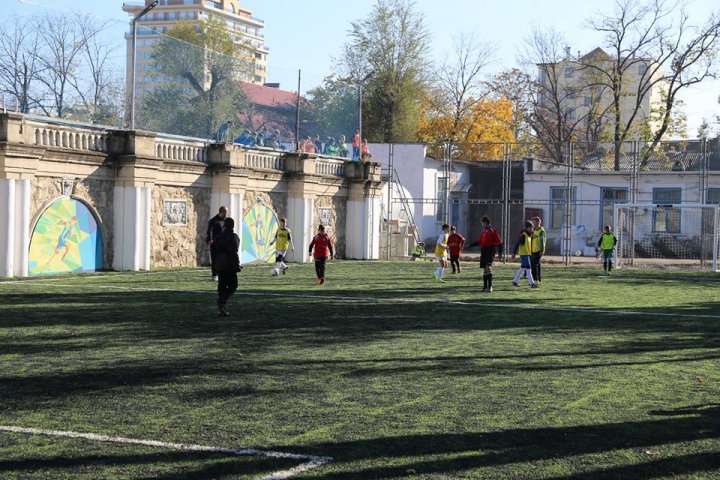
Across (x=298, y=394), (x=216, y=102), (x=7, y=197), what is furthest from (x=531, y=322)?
(x=216, y=102)

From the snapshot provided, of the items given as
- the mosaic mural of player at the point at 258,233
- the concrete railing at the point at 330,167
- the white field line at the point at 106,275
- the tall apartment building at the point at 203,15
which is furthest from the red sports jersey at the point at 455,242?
the tall apartment building at the point at 203,15

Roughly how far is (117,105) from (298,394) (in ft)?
83.2

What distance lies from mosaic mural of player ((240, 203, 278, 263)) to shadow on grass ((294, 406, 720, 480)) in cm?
3088

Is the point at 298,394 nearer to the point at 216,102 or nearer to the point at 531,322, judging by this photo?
the point at 531,322

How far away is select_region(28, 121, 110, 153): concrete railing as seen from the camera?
29.4m

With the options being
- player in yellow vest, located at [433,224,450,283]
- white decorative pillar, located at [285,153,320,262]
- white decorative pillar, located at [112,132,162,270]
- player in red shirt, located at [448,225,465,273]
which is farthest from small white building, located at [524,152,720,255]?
white decorative pillar, located at [112,132,162,270]

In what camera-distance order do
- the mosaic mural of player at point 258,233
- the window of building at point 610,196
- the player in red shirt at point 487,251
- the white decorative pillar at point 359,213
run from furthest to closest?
the window of building at point 610,196, the white decorative pillar at point 359,213, the mosaic mural of player at point 258,233, the player in red shirt at point 487,251

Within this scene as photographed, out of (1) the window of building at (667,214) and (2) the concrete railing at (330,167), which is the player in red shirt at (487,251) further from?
(1) the window of building at (667,214)

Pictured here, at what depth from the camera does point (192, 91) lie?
1521 inches

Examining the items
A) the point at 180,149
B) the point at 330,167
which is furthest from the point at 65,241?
the point at 330,167

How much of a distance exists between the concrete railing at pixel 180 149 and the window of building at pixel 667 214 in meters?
25.3

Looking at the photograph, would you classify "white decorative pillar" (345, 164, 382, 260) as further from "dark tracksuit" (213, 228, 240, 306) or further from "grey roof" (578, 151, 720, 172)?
"dark tracksuit" (213, 228, 240, 306)

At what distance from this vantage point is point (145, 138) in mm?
33406

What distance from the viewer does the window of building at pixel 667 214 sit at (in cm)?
5391
